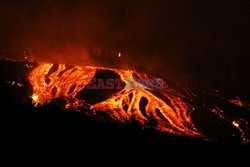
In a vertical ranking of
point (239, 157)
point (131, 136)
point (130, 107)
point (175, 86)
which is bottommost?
point (239, 157)

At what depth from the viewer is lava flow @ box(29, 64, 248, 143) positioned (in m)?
28.2

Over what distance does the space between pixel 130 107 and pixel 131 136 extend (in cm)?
1077

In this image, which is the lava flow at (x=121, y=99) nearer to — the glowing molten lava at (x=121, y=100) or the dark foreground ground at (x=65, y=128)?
the glowing molten lava at (x=121, y=100)

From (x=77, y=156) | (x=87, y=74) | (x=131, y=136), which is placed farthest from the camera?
A: (x=87, y=74)

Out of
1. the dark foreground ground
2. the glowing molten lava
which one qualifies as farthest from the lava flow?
the dark foreground ground

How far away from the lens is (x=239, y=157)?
2116 cm

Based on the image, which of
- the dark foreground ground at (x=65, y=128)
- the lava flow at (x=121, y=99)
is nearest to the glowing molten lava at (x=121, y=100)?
the lava flow at (x=121, y=99)

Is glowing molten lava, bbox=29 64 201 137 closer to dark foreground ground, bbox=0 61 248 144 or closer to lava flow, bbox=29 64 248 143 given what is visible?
lava flow, bbox=29 64 248 143

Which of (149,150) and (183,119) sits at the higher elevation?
(183,119)

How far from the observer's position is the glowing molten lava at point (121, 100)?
28.2m

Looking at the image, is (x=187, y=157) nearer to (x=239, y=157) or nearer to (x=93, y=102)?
(x=239, y=157)

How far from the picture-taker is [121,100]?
3400 centimetres

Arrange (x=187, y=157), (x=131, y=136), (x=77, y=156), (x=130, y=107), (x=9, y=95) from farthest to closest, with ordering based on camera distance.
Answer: (x=130, y=107) < (x=9, y=95) < (x=131, y=136) < (x=187, y=157) < (x=77, y=156)

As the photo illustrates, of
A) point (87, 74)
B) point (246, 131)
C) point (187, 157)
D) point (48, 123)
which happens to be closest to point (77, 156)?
point (48, 123)
